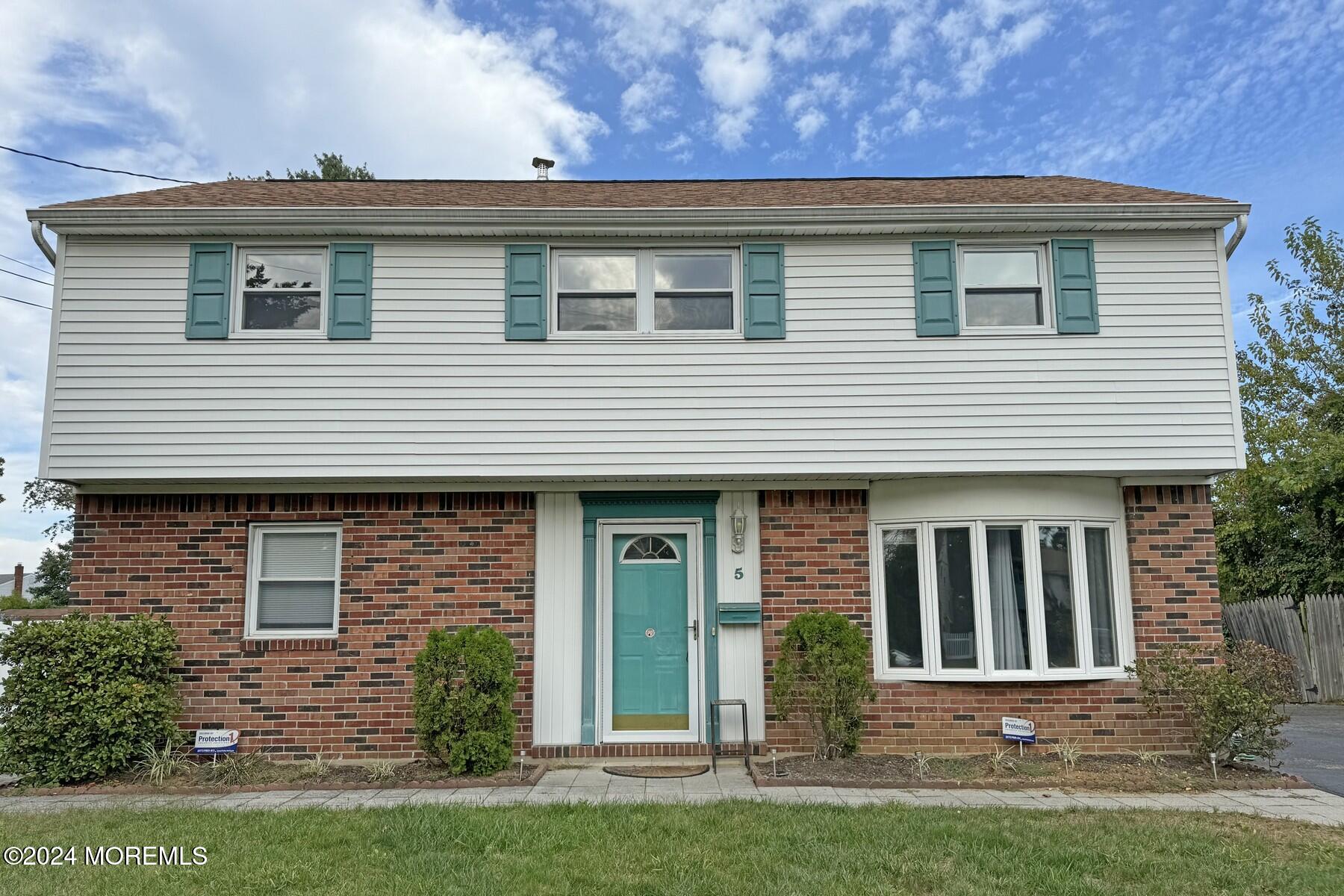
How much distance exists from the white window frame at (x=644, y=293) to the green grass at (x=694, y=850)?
4.28 metres

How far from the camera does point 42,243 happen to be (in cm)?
854

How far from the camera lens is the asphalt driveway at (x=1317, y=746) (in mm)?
7915

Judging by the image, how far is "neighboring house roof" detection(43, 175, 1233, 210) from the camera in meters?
8.67

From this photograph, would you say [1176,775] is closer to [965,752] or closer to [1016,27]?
[965,752]

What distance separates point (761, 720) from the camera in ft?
27.9

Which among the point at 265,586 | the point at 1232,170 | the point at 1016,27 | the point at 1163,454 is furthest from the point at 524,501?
the point at 1232,170

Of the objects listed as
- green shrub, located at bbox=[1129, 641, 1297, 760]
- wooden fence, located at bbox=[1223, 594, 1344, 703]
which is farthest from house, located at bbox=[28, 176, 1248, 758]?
wooden fence, located at bbox=[1223, 594, 1344, 703]

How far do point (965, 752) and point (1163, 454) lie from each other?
3.35 meters

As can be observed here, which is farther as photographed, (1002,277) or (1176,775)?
A: (1002,277)

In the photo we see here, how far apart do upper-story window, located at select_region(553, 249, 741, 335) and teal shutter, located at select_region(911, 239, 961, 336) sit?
5.83 feet

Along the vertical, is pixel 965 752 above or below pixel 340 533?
below

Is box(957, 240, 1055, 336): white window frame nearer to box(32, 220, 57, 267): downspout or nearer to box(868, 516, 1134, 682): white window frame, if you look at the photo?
box(868, 516, 1134, 682): white window frame

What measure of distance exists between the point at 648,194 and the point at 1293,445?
45.4ft

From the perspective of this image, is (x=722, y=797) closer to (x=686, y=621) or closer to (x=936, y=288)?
(x=686, y=621)
